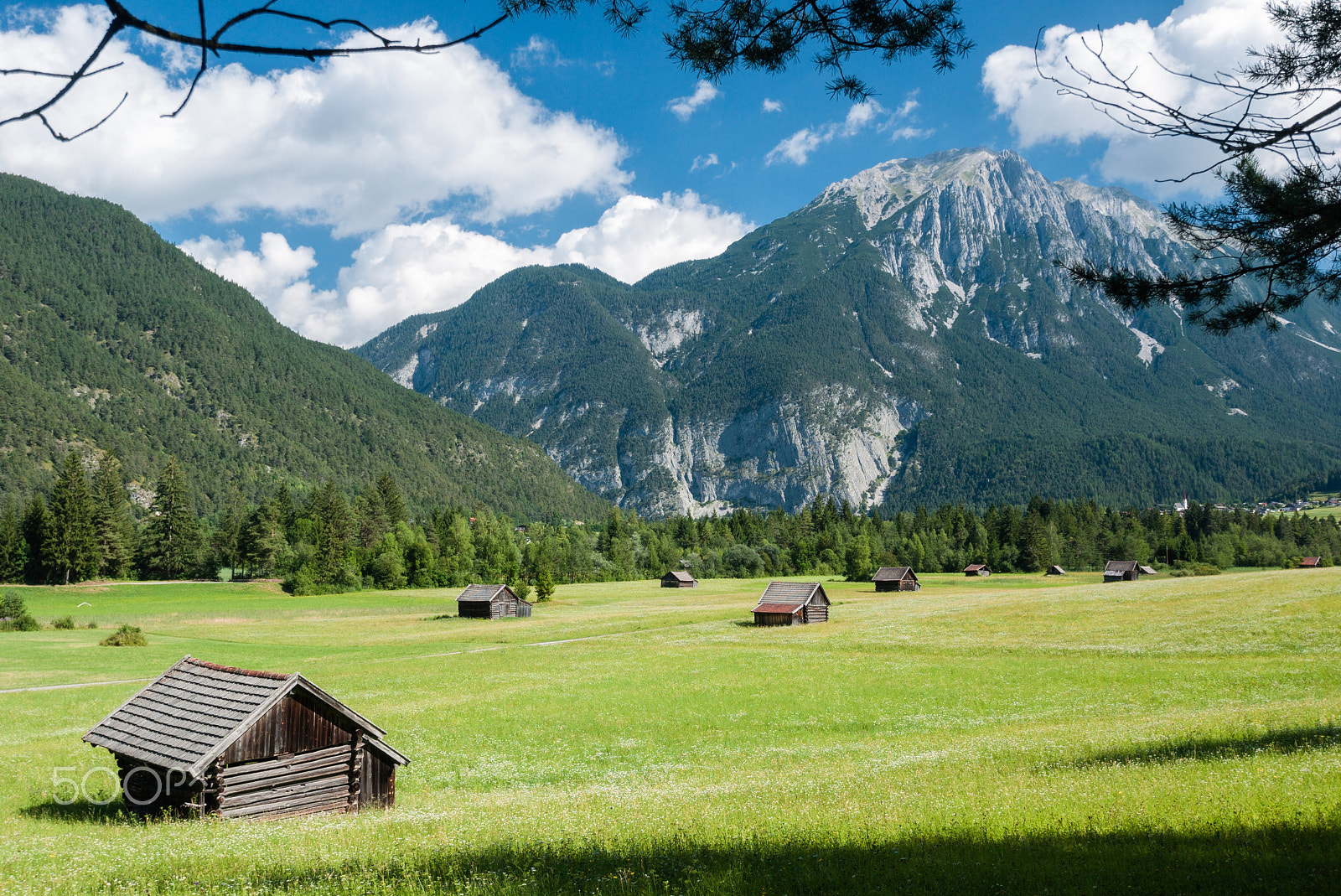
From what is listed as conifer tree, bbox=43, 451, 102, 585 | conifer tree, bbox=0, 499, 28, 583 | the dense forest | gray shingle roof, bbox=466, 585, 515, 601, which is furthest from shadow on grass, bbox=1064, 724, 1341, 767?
conifer tree, bbox=0, 499, 28, 583

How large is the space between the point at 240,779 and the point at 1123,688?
31.7 metres

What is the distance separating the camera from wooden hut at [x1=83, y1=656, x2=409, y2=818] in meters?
15.8

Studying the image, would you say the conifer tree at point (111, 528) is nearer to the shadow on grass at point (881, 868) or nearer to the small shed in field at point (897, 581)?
the small shed in field at point (897, 581)

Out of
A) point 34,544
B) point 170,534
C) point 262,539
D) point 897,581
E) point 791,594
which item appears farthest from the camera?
point 262,539

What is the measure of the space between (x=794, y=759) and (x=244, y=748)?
14324 millimetres

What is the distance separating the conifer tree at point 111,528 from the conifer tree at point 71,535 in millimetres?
1759

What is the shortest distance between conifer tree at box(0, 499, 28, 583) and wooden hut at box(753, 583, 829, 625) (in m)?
94.4

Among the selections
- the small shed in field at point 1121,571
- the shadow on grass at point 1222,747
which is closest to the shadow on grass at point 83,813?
the shadow on grass at point 1222,747

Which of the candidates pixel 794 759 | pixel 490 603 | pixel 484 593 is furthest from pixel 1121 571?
pixel 794 759

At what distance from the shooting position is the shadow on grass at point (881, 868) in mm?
7832

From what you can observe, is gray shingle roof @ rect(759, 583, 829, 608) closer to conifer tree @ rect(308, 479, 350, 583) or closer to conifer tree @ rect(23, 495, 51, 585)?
conifer tree @ rect(308, 479, 350, 583)

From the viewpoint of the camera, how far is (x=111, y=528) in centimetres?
10600

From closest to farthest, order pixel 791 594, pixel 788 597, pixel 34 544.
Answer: pixel 788 597 < pixel 791 594 < pixel 34 544

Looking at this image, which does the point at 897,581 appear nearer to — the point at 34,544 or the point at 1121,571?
the point at 1121,571
